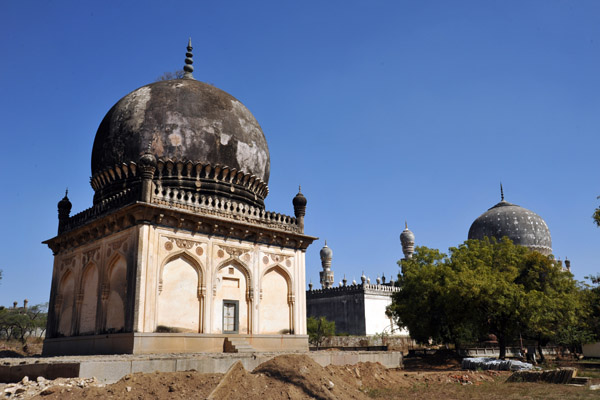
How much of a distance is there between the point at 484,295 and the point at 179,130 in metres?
13.9

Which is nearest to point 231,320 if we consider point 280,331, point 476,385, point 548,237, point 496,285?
point 280,331

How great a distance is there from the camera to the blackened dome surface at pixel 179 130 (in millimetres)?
18422

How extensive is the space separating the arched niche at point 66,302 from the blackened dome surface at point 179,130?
4.30 metres

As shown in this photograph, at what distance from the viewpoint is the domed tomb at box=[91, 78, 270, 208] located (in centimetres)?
1825

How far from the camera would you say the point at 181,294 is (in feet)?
51.0

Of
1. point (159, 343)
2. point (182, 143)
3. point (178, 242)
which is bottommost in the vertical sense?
point (159, 343)

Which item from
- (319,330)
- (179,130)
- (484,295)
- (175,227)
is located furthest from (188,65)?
(319,330)

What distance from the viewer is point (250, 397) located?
10.0 m

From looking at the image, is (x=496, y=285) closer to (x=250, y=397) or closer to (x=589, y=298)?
(x=589, y=298)

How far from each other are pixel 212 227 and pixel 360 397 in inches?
305

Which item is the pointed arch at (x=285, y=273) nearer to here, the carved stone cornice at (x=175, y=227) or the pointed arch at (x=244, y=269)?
the carved stone cornice at (x=175, y=227)

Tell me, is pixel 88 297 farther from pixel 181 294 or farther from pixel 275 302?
pixel 275 302

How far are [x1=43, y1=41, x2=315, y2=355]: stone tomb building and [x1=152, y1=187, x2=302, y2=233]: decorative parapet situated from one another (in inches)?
1.6

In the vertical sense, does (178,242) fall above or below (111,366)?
above
